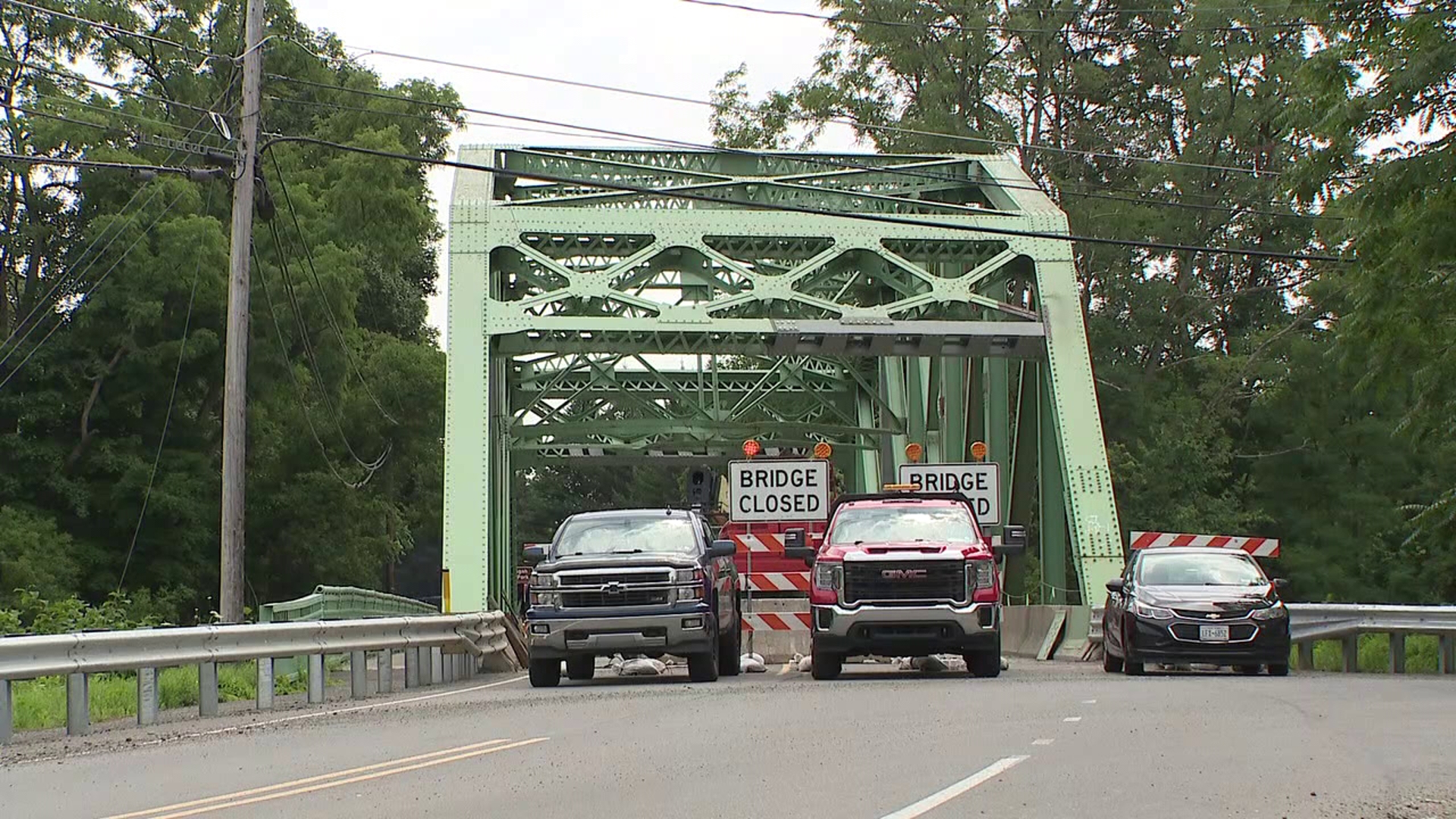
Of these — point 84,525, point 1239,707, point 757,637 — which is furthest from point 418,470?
point 1239,707

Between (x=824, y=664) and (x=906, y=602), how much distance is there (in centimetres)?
125

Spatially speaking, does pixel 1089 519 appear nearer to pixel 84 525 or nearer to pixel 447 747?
pixel 447 747

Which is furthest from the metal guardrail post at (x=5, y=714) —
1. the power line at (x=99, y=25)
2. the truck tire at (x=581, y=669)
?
the power line at (x=99, y=25)

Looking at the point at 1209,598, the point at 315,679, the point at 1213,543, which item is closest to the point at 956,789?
the point at 315,679

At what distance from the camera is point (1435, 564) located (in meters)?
49.4

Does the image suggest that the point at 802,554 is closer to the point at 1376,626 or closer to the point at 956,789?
the point at 1376,626

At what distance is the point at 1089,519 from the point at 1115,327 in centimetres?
3002

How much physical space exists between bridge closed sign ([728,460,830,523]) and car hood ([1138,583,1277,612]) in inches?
318

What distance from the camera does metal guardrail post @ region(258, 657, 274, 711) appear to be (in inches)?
682

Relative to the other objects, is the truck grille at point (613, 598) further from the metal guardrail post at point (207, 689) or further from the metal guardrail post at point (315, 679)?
the metal guardrail post at point (207, 689)

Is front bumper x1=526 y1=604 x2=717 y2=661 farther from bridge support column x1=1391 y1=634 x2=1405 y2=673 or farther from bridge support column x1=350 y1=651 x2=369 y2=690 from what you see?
bridge support column x1=1391 y1=634 x2=1405 y2=673

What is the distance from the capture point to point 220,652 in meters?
16.5

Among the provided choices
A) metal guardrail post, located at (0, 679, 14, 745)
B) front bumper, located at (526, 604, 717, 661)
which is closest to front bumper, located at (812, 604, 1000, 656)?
front bumper, located at (526, 604, 717, 661)

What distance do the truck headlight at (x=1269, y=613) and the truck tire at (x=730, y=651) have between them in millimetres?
5760
